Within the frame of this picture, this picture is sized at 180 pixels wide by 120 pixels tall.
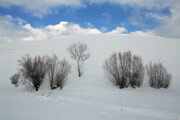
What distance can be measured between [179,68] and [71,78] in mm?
26006

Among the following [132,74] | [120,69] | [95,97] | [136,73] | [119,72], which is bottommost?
[95,97]

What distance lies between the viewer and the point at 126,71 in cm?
2045

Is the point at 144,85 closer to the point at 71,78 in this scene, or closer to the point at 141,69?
the point at 141,69

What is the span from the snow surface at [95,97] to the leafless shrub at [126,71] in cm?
130

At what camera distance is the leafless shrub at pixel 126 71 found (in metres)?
20.2

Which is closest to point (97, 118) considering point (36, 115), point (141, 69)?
point (36, 115)

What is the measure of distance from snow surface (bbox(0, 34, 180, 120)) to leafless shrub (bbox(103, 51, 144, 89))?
51.1 inches

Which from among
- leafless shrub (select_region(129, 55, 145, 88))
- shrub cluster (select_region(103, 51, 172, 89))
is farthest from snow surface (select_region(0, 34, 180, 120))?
shrub cluster (select_region(103, 51, 172, 89))

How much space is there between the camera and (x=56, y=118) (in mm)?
4465

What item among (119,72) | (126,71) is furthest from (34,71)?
(126,71)

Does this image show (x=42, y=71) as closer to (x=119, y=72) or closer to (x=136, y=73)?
(x=119, y=72)

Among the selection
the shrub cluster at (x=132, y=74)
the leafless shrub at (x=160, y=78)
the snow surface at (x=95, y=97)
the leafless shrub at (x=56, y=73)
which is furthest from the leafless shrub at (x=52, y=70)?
the leafless shrub at (x=160, y=78)

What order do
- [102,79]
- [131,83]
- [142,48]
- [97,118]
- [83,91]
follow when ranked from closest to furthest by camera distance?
1. [97,118]
2. [83,91]
3. [131,83]
4. [102,79]
5. [142,48]

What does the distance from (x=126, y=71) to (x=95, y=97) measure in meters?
8.12
